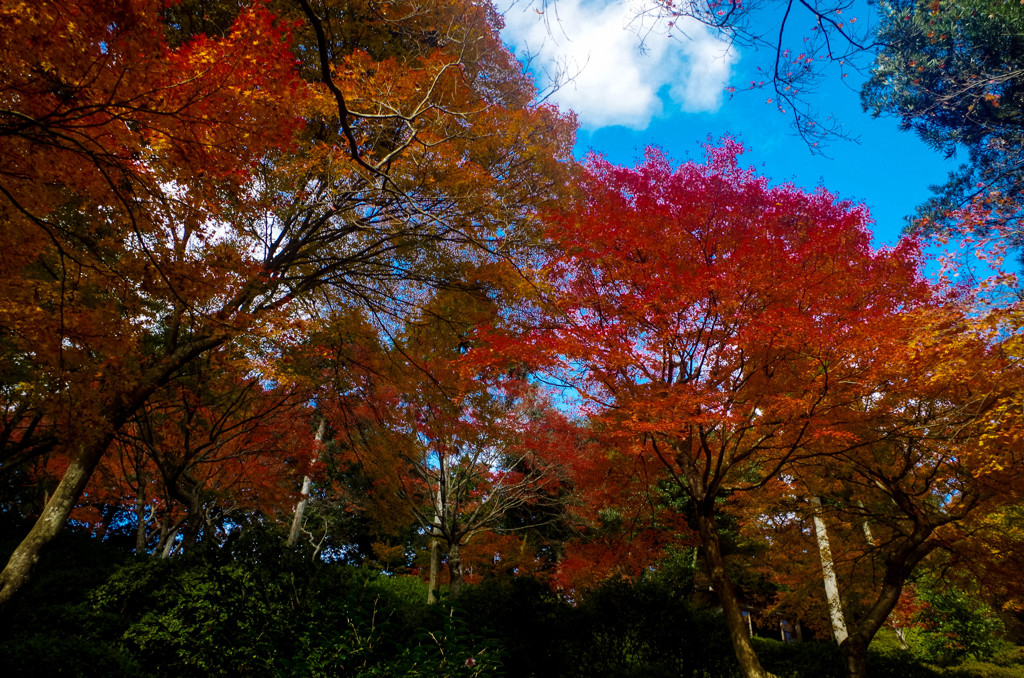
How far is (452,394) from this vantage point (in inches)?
335

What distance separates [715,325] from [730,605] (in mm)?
3778

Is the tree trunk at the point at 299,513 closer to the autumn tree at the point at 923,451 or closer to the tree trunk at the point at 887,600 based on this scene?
the autumn tree at the point at 923,451

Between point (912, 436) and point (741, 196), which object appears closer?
point (912, 436)

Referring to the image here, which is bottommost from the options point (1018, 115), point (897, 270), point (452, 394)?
point (452, 394)

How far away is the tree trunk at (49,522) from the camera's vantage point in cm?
520

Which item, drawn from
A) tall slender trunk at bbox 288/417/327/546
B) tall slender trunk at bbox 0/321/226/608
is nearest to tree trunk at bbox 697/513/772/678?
tall slender trunk at bbox 0/321/226/608

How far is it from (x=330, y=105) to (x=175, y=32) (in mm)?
2827

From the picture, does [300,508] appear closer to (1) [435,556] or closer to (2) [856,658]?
(1) [435,556]

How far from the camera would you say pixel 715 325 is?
7148 mm

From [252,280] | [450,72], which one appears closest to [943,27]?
[450,72]

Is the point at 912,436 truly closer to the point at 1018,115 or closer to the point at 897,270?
the point at 897,270

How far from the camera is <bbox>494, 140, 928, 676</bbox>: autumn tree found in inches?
255

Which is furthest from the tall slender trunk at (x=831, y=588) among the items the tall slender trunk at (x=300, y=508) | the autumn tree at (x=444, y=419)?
the tall slender trunk at (x=300, y=508)

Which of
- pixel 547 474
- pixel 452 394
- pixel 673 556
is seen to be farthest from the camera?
pixel 673 556
